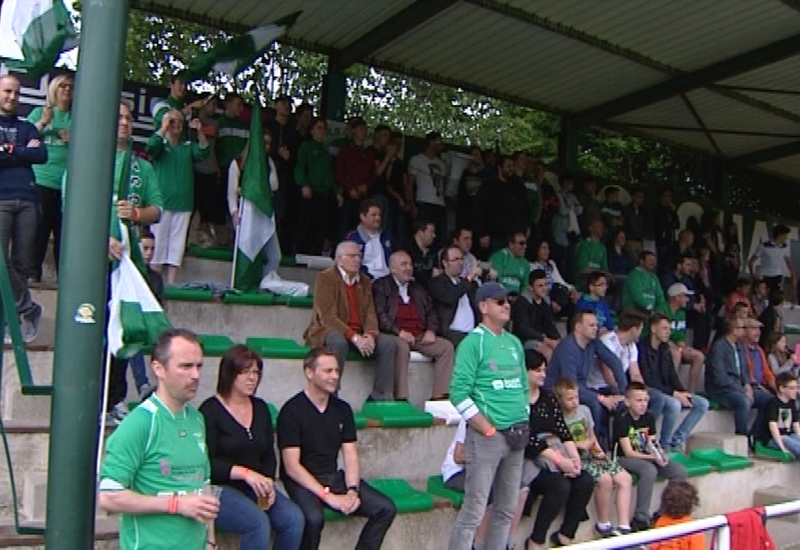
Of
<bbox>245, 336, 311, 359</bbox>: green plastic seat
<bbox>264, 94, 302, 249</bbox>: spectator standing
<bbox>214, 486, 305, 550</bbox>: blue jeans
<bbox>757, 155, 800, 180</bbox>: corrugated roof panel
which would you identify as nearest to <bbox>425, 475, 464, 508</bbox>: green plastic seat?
<bbox>245, 336, 311, 359</bbox>: green plastic seat

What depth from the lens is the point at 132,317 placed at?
158 inches

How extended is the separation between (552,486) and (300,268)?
3249 millimetres

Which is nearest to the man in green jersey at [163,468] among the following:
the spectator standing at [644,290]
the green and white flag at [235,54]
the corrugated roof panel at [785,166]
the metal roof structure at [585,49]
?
the green and white flag at [235,54]

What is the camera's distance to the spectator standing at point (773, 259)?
12203 millimetres

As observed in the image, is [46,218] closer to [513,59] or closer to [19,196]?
[19,196]

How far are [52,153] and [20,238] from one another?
2.83ft

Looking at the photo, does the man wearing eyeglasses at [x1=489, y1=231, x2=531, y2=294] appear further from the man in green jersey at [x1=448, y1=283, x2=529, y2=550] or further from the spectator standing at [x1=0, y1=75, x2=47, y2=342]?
the spectator standing at [x1=0, y1=75, x2=47, y2=342]

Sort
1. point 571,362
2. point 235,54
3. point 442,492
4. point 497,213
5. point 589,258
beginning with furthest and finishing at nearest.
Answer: point 589,258 < point 497,213 < point 571,362 < point 235,54 < point 442,492

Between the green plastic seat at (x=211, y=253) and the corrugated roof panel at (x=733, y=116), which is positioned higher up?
the corrugated roof panel at (x=733, y=116)

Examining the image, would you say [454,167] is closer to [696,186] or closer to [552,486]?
[552,486]

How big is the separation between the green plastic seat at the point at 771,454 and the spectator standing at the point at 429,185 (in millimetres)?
3516

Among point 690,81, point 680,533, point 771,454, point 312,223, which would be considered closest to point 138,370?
Result: point 680,533

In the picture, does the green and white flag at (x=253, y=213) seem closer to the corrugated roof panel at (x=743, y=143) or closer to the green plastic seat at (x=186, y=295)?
the green plastic seat at (x=186, y=295)

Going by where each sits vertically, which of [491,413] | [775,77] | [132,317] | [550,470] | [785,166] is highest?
[775,77]
